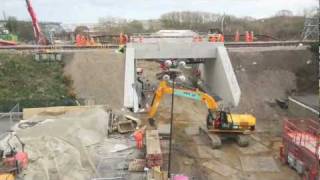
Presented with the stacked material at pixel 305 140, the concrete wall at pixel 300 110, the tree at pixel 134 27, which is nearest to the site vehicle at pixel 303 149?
the stacked material at pixel 305 140

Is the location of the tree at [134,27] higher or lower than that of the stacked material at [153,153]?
higher

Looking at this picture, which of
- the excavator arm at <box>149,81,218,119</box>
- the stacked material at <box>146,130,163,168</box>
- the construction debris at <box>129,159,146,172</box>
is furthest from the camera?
the excavator arm at <box>149,81,218,119</box>

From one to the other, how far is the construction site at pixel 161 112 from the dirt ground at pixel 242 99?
0.22 ft

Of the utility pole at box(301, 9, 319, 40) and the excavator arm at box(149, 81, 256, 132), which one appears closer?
the excavator arm at box(149, 81, 256, 132)

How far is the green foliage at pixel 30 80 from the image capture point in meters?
28.1

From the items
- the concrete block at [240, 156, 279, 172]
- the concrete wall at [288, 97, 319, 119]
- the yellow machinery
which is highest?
the concrete wall at [288, 97, 319, 119]

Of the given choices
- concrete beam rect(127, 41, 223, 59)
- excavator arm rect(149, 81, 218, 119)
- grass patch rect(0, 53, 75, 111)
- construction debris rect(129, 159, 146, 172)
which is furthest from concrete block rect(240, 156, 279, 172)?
grass patch rect(0, 53, 75, 111)

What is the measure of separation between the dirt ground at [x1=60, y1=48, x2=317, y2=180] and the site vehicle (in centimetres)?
55

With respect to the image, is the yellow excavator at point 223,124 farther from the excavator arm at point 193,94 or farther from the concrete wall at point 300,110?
the concrete wall at point 300,110

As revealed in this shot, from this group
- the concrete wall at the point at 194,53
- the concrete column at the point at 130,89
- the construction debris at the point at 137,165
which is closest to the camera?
the construction debris at the point at 137,165

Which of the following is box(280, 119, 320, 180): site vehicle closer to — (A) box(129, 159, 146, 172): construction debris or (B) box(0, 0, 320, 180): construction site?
(B) box(0, 0, 320, 180): construction site

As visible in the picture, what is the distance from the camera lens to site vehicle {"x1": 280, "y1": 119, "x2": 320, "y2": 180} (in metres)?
17.6

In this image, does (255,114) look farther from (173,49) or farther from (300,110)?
(173,49)

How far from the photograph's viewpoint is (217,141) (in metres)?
21.9
